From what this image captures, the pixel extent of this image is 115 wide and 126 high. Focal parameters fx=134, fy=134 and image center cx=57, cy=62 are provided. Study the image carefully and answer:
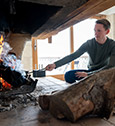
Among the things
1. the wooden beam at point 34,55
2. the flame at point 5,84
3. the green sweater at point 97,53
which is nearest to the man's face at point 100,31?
the green sweater at point 97,53

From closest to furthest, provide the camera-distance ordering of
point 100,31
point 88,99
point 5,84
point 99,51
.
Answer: point 88,99
point 5,84
point 100,31
point 99,51

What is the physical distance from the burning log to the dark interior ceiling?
561 millimetres

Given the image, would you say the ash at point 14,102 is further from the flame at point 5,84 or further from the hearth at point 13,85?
the flame at point 5,84

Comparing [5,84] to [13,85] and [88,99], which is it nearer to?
[13,85]

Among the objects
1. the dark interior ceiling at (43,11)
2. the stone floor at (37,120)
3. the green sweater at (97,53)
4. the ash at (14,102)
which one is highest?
the dark interior ceiling at (43,11)

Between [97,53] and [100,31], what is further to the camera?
[97,53]

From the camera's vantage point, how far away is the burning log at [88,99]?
747 millimetres

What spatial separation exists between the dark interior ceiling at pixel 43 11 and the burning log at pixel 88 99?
22.1 inches

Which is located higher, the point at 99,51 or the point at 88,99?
the point at 99,51

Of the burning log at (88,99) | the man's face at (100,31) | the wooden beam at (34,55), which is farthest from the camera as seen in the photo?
the wooden beam at (34,55)

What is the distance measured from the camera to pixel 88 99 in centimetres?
78

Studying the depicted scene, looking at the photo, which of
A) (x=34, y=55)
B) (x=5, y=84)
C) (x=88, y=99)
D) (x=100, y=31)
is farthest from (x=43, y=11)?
(x=34, y=55)

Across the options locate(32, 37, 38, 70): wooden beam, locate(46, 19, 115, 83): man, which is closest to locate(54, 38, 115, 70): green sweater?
locate(46, 19, 115, 83): man

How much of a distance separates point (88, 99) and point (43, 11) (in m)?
0.87
